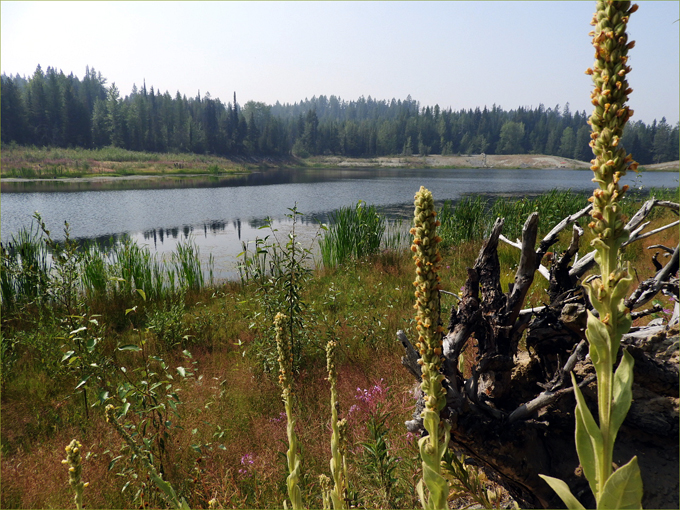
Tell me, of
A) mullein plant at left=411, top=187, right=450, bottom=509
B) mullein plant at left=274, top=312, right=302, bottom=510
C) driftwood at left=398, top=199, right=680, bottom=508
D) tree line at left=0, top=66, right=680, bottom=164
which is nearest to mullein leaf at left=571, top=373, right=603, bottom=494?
mullein plant at left=411, top=187, right=450, bottom=509

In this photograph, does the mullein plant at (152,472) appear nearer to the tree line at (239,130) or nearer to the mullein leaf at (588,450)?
the mullein leaf at (588,450)

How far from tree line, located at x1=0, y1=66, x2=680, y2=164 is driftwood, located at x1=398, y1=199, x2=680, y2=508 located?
213 ft

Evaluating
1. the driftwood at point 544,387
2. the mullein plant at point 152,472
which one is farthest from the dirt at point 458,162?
the mullein plant at point 152,472

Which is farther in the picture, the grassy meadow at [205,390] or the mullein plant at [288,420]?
the grassy meadow at [205,390]

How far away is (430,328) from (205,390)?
5.02m

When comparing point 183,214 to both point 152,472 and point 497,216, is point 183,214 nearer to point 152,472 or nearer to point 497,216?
point 497,216

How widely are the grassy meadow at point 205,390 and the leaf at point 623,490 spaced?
1451 mm

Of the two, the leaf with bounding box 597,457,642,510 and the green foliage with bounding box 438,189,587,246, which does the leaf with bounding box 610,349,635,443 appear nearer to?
the leaf with bounding box 597,457,642,510

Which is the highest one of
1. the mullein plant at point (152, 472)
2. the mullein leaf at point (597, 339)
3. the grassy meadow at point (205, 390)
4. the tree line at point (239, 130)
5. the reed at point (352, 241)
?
the tree line at point (239, 130)

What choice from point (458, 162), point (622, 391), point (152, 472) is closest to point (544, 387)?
point (622, 391)

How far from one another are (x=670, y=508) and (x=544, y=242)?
184 cm

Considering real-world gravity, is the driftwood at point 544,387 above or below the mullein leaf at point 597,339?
below

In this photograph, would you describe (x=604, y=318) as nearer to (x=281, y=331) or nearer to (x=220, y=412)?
(x=281, y=331)

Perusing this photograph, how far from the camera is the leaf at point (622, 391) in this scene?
2.98 feet
